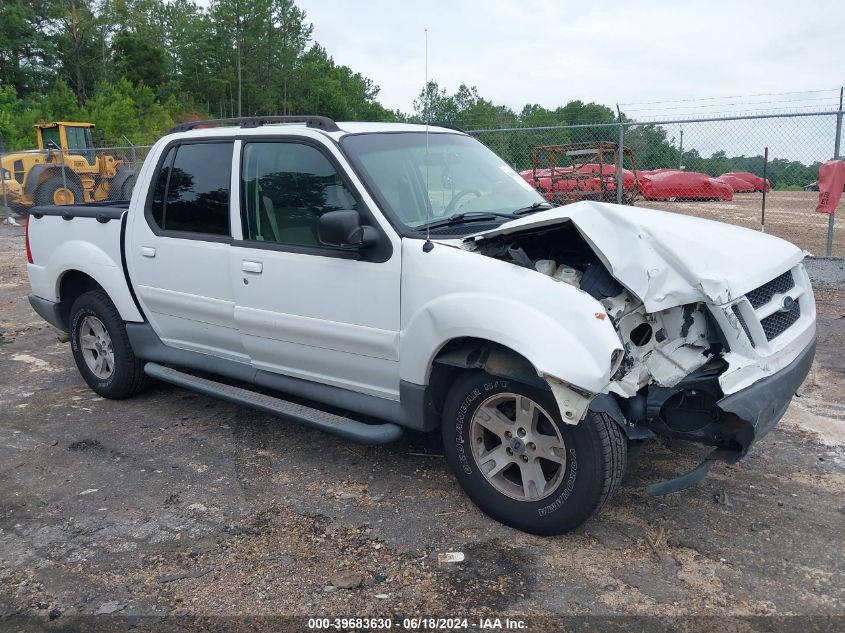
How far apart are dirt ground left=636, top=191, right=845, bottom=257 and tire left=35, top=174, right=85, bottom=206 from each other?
47.7 feet

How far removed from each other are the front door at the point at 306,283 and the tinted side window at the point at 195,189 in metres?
0.20

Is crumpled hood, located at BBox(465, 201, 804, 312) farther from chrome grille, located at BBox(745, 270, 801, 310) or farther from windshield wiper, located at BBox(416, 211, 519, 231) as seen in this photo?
windshield wiper, located at BBox(416, 211, 519, 231)

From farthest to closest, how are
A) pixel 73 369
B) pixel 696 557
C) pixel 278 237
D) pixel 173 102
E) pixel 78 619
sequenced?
pixel 173 102 → pixel 73 369 → pixel 278 237 → pixel 696 557 → pixel 78 619

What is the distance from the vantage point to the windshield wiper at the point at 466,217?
12.8 ft

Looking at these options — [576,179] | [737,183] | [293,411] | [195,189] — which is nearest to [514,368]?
[293,411]

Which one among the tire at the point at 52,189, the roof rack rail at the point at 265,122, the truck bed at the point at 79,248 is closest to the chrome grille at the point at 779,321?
the roof rack rail at the point at 265,122

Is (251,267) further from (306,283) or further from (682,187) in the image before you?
(682,187)

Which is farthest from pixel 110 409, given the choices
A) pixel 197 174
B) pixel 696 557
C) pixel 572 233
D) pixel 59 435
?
pixel 696 557

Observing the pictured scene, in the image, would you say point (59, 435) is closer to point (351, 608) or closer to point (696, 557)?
point (351, 608)

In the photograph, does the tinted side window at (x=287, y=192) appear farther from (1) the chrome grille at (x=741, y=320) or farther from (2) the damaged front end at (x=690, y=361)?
(1) the chrome grille at (x=741, y=320)

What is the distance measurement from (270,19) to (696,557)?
2645 inches

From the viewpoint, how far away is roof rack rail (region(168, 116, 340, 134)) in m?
4.24

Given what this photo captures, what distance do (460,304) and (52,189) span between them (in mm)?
18735

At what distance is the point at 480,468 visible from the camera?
11.7ft
